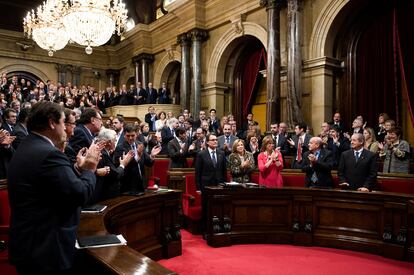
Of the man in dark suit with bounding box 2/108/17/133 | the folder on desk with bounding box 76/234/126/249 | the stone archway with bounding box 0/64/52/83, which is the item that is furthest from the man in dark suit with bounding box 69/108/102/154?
the stone archway with bounding box 0/64/52/83

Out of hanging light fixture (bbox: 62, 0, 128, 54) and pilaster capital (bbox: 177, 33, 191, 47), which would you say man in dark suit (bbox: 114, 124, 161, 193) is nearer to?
hanging light fixture (bbox: 62, 0, 128, 54)

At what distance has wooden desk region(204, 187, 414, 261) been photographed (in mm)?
4211

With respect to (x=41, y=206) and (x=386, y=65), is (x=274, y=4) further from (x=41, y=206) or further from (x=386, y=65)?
(x=41, y=206)

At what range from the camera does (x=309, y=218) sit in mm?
4762

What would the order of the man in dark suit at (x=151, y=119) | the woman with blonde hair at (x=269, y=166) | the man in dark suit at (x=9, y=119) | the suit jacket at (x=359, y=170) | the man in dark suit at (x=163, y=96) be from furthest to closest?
the man in dark suit at (x=163, y=96) → the man in dark suit at (x=151, y=119) → the man in dark suit at (x=9, y=119) → the woman with blonde hair at (x=269, y=166) → the suit jacket at (x=359, y=170)

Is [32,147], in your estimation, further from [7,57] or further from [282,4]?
[7,57]

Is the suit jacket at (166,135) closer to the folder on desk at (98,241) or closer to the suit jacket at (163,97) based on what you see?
the suit jacket at (163,97)

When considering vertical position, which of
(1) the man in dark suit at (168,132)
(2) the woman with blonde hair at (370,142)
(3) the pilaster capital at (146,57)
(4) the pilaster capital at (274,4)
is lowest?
(2) the woman with blonde hair at (370,142)

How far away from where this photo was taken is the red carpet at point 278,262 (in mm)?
3762

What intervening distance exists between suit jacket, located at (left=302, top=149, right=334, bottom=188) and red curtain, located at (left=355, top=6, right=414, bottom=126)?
3354mm

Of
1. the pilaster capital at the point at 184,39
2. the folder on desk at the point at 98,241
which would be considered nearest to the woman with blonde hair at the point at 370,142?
the folder on desk at the point at 98,241

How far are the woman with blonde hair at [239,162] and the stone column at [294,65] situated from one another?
3.30 m

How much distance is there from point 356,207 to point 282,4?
5846 mm

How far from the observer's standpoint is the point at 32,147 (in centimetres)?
174
